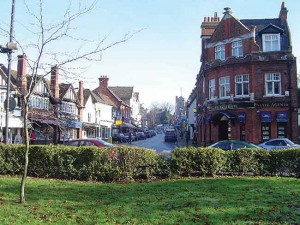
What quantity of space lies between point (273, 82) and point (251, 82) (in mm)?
1895

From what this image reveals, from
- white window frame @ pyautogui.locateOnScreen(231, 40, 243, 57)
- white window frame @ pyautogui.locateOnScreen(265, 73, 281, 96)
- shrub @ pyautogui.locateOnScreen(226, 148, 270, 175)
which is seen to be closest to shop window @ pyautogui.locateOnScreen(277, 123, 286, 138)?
white window frame @ pyautogui.locateOnScreen(265, 73, 281, 96)

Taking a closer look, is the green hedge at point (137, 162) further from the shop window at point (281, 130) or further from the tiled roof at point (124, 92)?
the tiled roof at point (124, 92)

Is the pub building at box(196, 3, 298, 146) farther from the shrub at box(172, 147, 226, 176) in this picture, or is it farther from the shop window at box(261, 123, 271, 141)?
the shrub at box(172, 147, 226, 176)

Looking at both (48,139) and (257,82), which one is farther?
(48,139)

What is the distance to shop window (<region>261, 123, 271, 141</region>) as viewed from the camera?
104 feet

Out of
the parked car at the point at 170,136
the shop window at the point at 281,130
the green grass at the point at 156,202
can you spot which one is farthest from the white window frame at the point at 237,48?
the parked car at the point at 170,136

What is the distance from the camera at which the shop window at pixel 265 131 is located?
104 feet

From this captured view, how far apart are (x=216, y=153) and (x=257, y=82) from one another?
1915 cm

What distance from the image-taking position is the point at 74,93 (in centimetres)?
5425

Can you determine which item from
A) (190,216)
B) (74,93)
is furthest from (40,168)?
(74,93)

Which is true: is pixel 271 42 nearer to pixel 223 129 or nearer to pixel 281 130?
pixel 281 130

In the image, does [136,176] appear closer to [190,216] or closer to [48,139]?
[190,216]

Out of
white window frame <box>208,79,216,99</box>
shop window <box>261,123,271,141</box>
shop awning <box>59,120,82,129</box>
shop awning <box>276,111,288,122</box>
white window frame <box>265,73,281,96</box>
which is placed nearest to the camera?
shop awning <box>59,120,82,129</box>

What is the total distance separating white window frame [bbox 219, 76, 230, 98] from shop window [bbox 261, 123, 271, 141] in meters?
4.46
